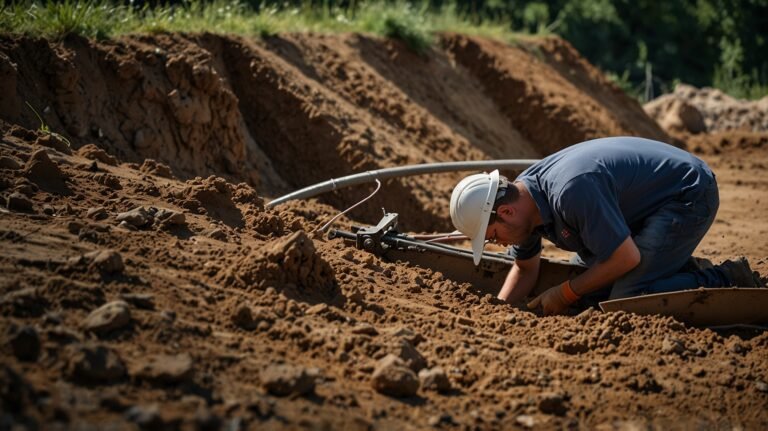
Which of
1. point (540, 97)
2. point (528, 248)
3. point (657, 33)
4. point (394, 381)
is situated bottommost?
point (657, 33)

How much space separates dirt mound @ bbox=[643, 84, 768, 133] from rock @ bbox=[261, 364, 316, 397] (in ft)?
40.0

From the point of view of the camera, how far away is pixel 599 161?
4691 millimetres

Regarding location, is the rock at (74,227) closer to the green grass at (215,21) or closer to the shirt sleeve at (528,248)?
the shirt sleeve at (528,248)

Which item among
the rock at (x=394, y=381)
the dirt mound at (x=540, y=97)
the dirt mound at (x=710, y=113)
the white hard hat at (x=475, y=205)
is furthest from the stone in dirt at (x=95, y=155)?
the dirt mound at (x=710, y=113)

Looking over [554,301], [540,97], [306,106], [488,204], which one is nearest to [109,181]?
[488,204]

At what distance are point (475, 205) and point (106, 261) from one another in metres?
2.00

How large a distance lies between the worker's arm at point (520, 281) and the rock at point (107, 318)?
8.48 feet

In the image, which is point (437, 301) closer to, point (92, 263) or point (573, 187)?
point (573, 187)

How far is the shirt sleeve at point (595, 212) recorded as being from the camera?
448 centimetres

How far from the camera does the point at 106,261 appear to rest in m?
3.95

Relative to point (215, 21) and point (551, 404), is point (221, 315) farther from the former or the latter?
point (215, 21)

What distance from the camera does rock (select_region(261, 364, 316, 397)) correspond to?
11.2ft

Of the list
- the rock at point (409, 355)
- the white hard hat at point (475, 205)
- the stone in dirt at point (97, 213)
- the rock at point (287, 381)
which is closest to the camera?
the rock at point (287, 381)

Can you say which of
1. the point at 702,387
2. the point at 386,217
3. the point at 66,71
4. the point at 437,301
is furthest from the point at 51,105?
the point at 702,387
